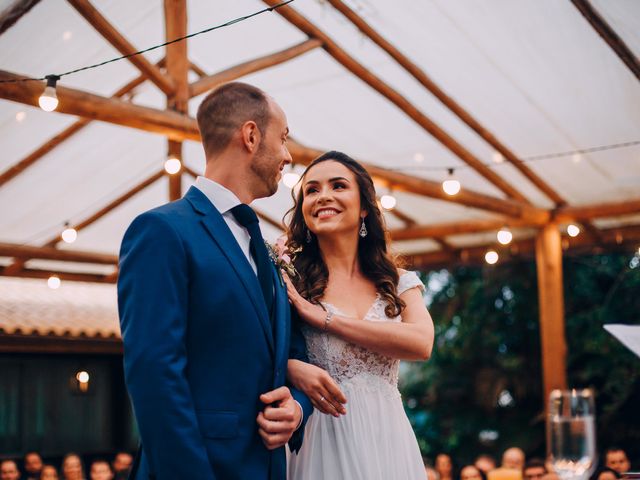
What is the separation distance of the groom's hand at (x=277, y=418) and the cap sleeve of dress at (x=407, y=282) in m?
0.82

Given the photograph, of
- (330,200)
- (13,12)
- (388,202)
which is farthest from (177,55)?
(330,200)

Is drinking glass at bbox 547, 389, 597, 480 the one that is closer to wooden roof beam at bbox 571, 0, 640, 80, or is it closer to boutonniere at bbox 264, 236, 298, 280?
boutonniere at bbox 264, 236, 298, 280

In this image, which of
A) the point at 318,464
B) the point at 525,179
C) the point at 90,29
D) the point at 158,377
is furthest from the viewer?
the point at 525,179

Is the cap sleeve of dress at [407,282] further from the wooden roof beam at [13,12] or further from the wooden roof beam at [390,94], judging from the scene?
the wooden roof beam at [390,94]

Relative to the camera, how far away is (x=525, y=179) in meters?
9.05

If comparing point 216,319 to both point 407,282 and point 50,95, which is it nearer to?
point 407,282

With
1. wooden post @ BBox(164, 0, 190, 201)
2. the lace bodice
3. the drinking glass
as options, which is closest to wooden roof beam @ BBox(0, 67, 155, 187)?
wooden post @ BBox(164, 0, 190, 201)

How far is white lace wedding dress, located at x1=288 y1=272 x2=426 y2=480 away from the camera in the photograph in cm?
216

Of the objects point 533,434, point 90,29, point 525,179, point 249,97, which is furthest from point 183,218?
point 533,434

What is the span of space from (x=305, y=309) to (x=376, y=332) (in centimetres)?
20

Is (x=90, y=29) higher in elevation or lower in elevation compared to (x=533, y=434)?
higher

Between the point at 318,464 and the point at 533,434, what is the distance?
410 inches

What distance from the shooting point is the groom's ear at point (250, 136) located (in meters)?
1.77

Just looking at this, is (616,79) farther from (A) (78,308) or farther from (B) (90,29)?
(A) (78,308)
